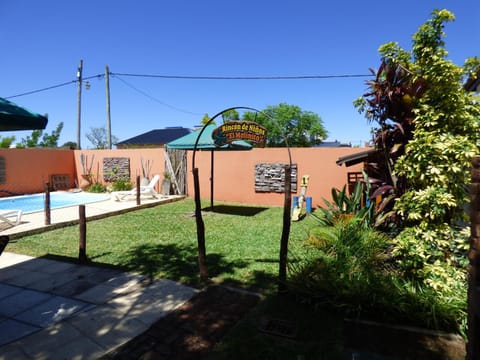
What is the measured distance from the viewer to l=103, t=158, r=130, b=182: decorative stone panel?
13773mm

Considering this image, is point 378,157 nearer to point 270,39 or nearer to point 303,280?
point 303,280

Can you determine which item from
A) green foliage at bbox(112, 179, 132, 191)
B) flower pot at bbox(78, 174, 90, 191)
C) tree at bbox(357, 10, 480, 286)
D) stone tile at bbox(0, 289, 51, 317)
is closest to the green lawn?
stone tile at bbox(0, 289, 51, 317)

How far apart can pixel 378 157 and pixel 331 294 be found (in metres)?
3.20

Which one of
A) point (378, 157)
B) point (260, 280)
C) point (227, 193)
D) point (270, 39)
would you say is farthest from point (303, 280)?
point (270, 39)

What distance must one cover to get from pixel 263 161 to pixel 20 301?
8.35m

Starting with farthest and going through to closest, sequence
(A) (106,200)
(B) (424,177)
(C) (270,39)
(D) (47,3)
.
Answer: (C) (270,39) → (A) (106,200) → (D) (47,3) → (B) (424,177)

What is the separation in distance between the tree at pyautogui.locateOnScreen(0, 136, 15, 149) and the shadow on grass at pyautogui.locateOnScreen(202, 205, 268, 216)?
17.9 m

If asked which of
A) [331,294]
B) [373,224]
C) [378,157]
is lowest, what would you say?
[331,294]

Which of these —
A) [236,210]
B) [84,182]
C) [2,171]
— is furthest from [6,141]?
[236,210]

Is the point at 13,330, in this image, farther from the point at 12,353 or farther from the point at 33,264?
the point at 33,264

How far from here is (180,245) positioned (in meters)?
5.47

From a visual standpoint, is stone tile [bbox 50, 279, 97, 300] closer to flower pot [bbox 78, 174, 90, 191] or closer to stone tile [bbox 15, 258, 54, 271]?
stone tile [bbox 15, 258, 54, 271]

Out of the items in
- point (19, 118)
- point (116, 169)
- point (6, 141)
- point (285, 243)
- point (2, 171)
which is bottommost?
point (285, 243)

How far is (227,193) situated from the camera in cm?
1130
